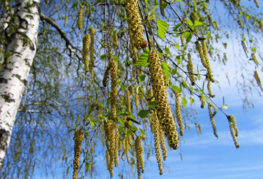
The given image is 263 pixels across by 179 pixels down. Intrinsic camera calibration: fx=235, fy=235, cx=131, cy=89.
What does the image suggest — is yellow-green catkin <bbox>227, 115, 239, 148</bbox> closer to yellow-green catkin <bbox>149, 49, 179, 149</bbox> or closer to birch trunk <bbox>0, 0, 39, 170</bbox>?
yellow-green catkin <bbox>149, 49, 179, 149</bbox>

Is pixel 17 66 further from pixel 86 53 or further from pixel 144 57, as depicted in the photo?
pixel 144 57

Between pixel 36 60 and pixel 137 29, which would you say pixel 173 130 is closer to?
pixel 137 29

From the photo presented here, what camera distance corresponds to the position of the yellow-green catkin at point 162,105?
64 centimetres

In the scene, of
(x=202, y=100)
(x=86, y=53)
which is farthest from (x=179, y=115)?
(x=86, y=53)

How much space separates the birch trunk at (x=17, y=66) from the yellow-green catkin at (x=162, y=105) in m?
1.57

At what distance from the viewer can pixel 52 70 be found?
174 inches

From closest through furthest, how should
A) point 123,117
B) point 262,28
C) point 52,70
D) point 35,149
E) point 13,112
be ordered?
point 123,117
point 13,112
point 262,28
point 35,149
point 52,70

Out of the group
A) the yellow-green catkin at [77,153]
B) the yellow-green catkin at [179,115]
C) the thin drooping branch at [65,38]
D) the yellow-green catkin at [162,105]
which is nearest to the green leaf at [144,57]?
the yellow-green catkin at [162,105]

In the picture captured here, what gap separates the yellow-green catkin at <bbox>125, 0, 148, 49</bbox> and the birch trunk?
154 cm

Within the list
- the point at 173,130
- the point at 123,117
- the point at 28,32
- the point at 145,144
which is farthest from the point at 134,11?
the point at 145,144

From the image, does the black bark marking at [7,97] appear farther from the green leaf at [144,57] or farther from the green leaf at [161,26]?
the green leaf at [161,26]

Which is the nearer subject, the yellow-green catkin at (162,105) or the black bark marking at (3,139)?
the yellow-green catkin at (162,105)

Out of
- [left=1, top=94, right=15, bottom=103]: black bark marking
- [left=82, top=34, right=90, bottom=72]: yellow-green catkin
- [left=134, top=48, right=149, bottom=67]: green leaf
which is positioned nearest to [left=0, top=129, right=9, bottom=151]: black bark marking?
[left=1, top=94, right=15, bottom=103]: black bark marking

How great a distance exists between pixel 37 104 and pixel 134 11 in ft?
12.0
